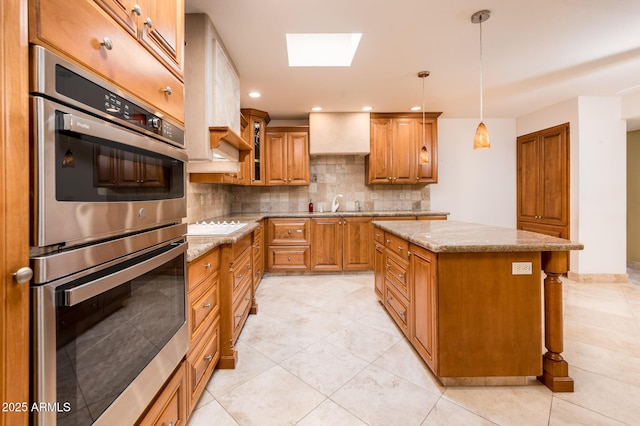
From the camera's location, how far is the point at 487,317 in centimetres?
168

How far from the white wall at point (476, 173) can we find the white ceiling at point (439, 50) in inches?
33.3

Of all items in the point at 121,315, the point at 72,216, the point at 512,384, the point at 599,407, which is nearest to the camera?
the point at 72,216

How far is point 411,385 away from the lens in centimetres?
172

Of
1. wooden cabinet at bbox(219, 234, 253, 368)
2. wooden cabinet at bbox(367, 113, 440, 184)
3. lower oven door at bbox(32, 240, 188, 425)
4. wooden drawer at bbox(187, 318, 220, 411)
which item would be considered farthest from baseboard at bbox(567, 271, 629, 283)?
lower oven door at bbox(32, 240, 188, 425)

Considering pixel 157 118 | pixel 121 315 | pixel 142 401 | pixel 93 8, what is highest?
pixel 93 8

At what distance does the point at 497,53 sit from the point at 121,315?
3.43 m

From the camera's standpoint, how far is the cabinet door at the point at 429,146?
176 inches

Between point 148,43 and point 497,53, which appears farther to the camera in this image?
point 497,53

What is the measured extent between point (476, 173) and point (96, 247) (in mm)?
5448

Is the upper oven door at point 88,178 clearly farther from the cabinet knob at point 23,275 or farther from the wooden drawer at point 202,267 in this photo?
the wooden drawer at point 202,267

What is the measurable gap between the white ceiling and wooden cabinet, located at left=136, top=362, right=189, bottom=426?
89.7 inches

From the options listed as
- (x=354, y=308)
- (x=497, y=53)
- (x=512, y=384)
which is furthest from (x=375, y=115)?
(x=512, y=384)

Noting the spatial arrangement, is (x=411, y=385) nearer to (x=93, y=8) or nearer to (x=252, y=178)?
(x=93, y=8)

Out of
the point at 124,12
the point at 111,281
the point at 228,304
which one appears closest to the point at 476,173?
the point at 228,304
